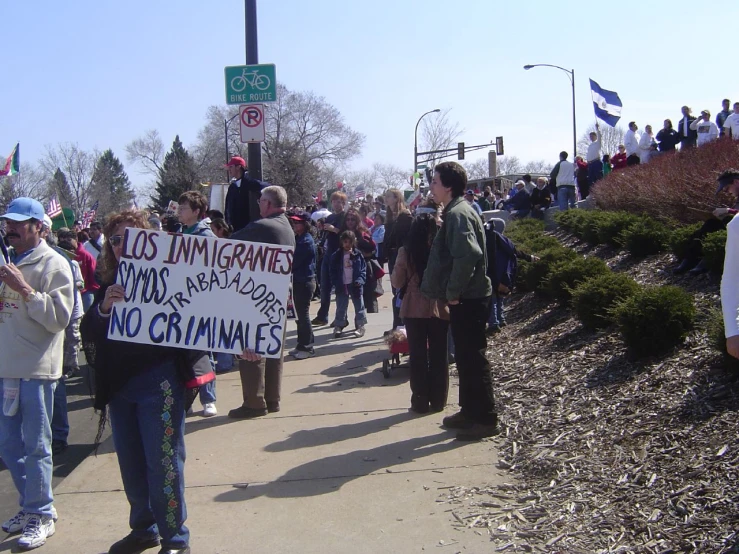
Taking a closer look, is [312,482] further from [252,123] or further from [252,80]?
[252,80]

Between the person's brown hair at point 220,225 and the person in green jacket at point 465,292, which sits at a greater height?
the person's brown hair at point 220,225

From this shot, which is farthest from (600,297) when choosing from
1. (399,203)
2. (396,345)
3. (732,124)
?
(732,124)

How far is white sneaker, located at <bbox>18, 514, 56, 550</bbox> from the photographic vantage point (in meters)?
4.36

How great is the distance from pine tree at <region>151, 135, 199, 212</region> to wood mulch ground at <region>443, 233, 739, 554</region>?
69261 millimetres

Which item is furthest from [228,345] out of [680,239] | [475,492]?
[680,239]

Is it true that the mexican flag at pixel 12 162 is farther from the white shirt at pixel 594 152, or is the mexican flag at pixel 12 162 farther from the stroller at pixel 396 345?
the stroller at pixel 396 345

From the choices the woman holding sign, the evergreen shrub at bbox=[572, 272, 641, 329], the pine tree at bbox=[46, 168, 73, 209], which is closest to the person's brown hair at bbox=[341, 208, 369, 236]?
the evergreen shrub at bbox=[572, 272, 641, 329]

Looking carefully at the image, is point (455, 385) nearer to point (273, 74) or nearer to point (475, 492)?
point (475, 492)

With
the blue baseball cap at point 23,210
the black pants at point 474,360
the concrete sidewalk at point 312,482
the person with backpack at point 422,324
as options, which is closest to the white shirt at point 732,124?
the concrete sidewalk at point 312,482

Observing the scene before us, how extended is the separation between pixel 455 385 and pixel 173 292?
3.97 m

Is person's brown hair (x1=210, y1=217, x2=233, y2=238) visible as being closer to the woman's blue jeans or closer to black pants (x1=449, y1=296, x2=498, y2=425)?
black pants (x1=449, y1=296, x2=498, y2=425)

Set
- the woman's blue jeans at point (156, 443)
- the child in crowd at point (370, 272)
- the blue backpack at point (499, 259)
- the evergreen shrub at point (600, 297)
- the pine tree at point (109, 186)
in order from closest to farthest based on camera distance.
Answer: the woman's blue jeans at point (156, 443) < the blue backpack at point (499, 259) < the evergreen shrub at point (600, 297) < the child in crowd at point (370, 272) < the pine tree at point (109, 186)

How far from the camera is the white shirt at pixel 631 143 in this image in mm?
20359

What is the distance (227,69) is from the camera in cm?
992
